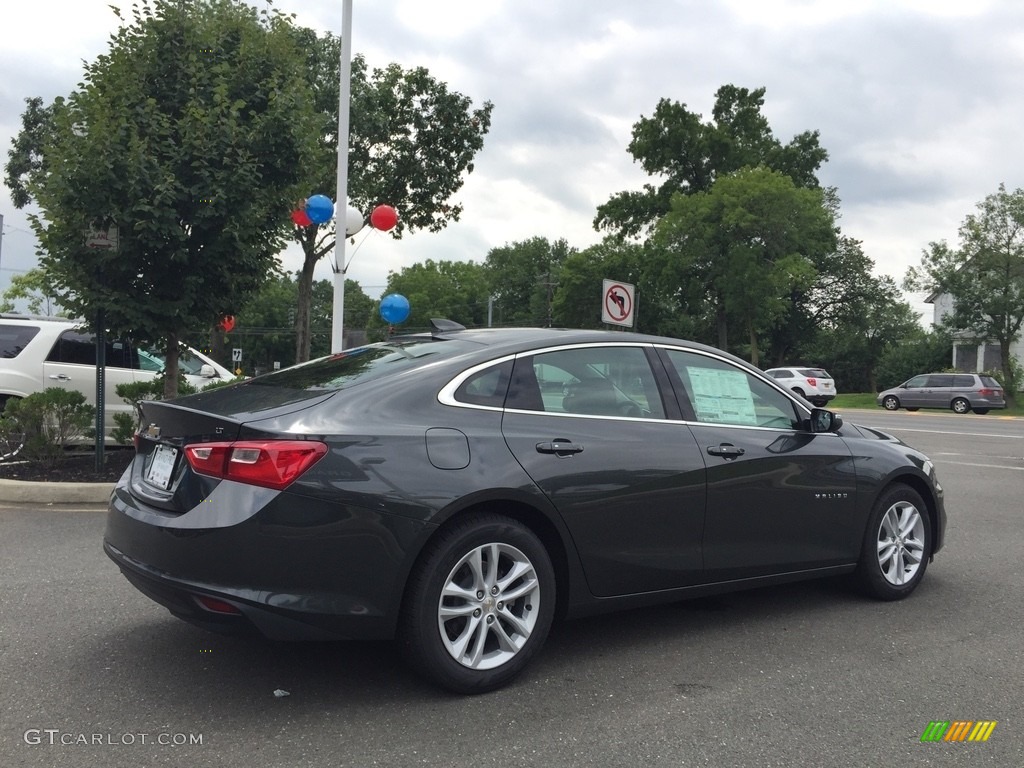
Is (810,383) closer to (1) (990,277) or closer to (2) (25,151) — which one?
(1) (990,277)

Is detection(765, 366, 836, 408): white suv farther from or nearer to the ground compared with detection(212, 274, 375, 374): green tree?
nearer to the ground

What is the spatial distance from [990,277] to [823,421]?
3792cm

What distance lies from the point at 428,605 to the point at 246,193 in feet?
22.1

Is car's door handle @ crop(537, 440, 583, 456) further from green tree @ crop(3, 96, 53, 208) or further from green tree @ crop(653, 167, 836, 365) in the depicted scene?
green tree @ crop(653, 167, 836, 365)

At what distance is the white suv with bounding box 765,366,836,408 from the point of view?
35.7 m

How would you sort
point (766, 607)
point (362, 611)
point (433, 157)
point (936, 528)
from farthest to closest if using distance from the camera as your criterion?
point (433, 157) → point (936, 528) → point (766, 607) → point (362, 611)

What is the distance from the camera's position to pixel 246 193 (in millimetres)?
9109

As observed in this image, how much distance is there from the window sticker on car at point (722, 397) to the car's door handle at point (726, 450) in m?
0.15

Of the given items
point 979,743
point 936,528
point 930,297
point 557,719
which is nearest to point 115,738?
point 557,719

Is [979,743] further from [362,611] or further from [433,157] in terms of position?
[433,157]

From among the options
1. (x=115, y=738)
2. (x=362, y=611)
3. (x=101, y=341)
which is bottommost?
(x=115, y=738)

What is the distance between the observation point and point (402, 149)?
21500mm

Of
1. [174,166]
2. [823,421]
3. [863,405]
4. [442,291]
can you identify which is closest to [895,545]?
[823,421]

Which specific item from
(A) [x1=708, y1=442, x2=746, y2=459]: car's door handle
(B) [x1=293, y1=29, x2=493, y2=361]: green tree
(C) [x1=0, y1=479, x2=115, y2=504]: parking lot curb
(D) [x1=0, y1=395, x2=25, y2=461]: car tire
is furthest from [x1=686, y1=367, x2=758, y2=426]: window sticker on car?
(B) [x1=293, y1=29, x2=493, y2=361]: green tree
